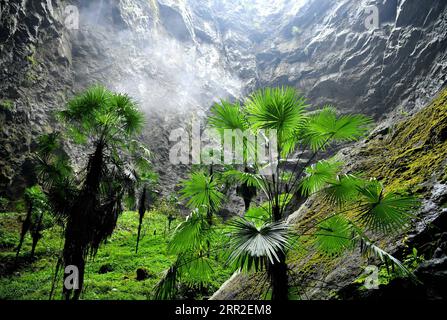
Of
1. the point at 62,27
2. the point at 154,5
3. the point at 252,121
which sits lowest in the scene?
the point at 252,121

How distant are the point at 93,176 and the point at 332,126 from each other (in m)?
6.74

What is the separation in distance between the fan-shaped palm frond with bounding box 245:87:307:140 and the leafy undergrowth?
6.25 m

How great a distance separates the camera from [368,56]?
3762 centimetres

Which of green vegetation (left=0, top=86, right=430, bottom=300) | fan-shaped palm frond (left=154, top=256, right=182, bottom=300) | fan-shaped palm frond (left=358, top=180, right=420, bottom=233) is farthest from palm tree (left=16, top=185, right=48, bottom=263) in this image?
fan-shaped palm frond (left=358, top=180, right=420, bottom=233)

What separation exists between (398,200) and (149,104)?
39.4 metres

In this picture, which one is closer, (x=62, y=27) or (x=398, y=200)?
(x=398, y=200)

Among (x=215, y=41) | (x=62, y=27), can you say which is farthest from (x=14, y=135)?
(x=215, y=41)

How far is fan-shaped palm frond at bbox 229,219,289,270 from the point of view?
124 inches

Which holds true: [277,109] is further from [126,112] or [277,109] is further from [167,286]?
[126,112]

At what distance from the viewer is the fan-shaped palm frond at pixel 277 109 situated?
425 centimetres

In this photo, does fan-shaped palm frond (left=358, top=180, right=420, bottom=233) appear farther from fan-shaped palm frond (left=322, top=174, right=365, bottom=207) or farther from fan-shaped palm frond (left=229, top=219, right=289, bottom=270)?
fan-shaped palm frond (left=229, top=219, right=289, bottom=270)

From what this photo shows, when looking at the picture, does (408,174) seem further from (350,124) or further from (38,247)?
(38,247)

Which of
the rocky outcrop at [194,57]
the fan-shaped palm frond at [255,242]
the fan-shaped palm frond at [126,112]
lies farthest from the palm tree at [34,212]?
the fan-shaped palm frond at [255,242]

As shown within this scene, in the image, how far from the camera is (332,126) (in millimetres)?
4520
